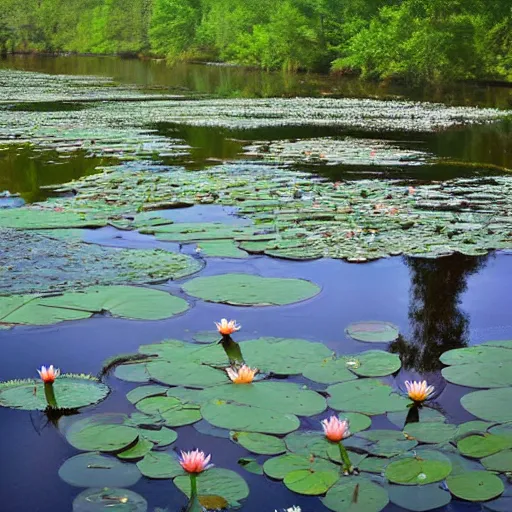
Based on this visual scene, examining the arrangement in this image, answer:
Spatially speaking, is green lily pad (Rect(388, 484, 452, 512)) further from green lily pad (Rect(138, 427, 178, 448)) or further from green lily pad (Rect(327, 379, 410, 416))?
green lily pad (Rect(138, 427, 178, 448))

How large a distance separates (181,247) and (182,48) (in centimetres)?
3998

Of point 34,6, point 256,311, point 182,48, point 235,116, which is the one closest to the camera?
point 256,311

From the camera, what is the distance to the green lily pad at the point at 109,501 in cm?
182

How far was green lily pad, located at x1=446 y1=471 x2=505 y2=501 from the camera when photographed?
185cm

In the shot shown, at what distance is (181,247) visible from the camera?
172 inches

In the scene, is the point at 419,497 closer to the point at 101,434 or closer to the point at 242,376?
the point at 242,376

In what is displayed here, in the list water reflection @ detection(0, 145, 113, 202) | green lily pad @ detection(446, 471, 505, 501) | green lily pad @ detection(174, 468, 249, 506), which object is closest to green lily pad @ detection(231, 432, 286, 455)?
green lily pad @ detection(174, 468, 249, 506)

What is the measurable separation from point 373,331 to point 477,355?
47cm

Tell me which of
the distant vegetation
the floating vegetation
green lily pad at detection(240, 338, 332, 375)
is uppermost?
the distant vegetation

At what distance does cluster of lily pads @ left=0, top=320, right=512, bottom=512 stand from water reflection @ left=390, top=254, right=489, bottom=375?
0.46 feet

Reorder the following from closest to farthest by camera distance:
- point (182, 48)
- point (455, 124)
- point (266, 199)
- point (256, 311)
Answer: point (256, 311), point (266, 199), point (455, 124), point (182, 48)

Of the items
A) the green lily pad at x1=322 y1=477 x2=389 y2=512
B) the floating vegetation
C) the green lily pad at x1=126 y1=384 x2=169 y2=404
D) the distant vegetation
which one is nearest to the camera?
the green lily pad at x1=322 y1=477 x2=389 y2=512

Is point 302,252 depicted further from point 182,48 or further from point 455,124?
point 182,48

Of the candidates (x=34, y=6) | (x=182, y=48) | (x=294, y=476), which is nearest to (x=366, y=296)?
(x=294, y=476)
